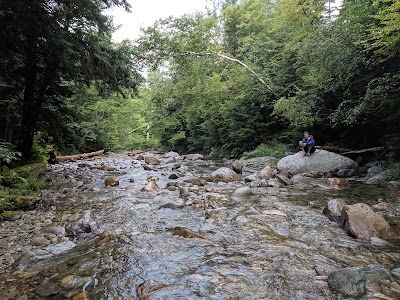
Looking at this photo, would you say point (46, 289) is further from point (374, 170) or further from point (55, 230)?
point (374, 170)

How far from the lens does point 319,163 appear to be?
10.0 metres

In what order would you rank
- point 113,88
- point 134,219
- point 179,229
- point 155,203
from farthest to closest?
point 113,88 → point 155,203 → point 134,219 → point 179,229

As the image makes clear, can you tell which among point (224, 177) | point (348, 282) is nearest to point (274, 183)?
point (224, 177)

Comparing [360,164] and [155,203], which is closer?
[155,203]

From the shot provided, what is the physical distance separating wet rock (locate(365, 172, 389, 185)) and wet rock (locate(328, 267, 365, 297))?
642 centimetres

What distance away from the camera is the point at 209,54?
14883mm

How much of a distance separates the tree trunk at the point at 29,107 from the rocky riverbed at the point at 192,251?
3.45 meters

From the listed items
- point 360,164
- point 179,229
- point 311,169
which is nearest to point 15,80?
point 179,229

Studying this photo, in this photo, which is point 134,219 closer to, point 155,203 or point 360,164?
point 155,203

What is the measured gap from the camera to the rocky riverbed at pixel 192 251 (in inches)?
103

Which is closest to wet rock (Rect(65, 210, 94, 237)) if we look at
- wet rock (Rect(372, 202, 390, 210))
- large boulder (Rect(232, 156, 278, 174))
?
wet rock (Rect(372, 202, 390, 210))

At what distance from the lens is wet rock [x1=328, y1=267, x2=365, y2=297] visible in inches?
97.3

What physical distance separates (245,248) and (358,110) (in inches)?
262

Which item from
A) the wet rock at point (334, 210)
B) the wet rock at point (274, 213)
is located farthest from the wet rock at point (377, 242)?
the wet rock at point (274, 213)
